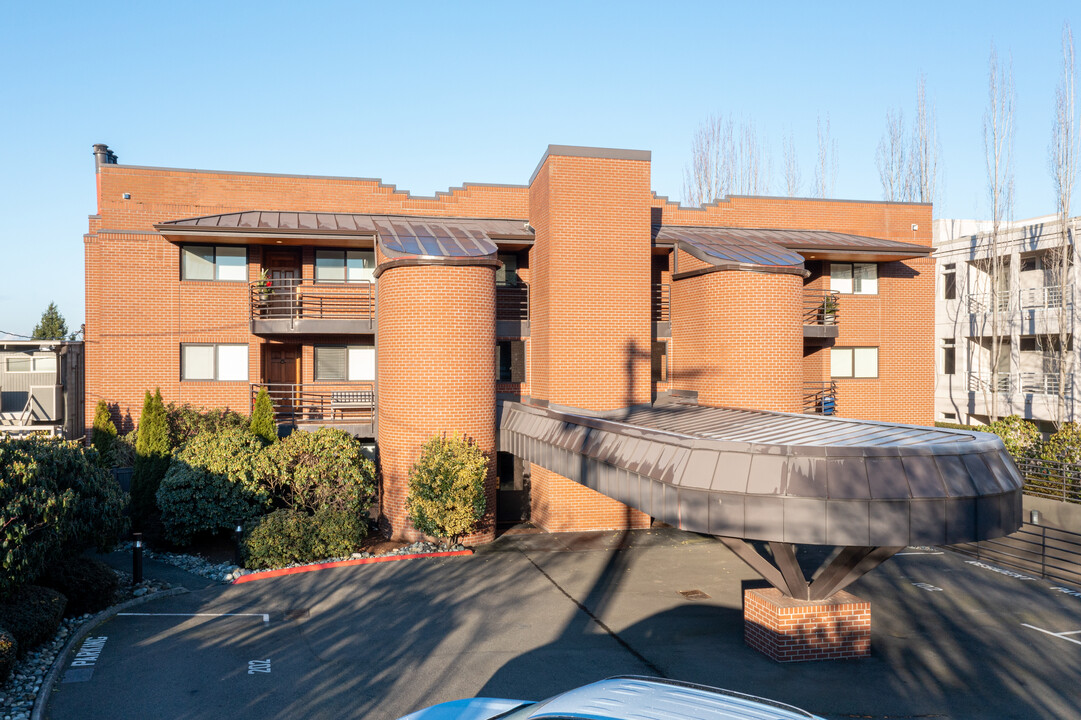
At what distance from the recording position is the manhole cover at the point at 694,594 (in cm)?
1444

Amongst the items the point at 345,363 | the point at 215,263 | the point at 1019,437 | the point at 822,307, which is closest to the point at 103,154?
the point at 215,263

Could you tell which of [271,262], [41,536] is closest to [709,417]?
[41,536]

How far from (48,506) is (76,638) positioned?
234 cm

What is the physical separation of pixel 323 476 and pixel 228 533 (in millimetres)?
3680

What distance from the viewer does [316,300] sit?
76.2ft

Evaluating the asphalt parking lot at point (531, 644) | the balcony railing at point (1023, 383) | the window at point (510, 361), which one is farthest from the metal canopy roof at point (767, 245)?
the balcony railing at point (1023, 383)

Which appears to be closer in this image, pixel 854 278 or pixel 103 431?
pixel 103 431

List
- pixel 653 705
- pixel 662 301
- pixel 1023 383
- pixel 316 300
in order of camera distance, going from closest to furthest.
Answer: pixel 653 705
pixel 316 300
pixel 662 301
pixel 1023 383

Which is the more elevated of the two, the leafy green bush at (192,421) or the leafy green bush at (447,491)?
the leafy green bush at (192,421)

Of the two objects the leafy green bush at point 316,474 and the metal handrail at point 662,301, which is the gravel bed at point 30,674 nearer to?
the leafy green bush at point 316,474

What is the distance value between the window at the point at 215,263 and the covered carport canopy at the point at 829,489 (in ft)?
52.3

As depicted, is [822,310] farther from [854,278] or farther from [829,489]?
[829,489]

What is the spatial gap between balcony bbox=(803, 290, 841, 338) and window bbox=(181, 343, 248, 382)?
18.5 meters

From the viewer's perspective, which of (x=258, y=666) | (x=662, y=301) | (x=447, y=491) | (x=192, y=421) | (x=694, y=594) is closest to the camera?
(x=258, y=666)
